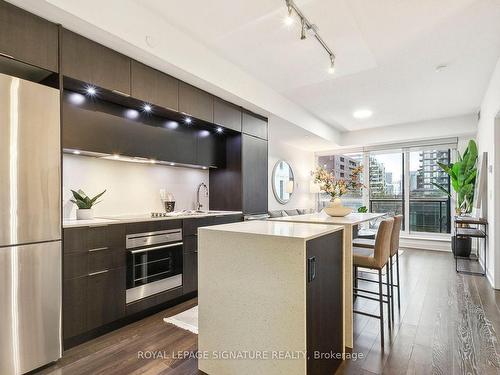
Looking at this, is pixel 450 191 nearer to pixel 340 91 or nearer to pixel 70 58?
pixel 340 91

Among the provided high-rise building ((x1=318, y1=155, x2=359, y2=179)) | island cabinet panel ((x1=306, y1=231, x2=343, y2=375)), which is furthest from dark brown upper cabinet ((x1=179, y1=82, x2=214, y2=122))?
high-rise building ((x1=318, y1=155, x2=359, y2=179))

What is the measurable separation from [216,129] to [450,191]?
5417mm

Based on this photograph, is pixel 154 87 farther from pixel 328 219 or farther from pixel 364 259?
pixel 364 259

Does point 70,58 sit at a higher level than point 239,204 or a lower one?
higher

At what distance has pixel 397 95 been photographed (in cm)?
446

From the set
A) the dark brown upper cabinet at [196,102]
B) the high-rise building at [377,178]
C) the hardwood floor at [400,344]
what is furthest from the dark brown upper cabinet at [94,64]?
the high-rise building at [377,178]

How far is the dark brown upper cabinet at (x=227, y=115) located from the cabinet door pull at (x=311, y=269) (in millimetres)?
2468

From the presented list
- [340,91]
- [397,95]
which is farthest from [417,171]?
[340,91]

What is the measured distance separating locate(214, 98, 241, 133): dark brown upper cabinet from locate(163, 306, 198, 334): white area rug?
2.25m

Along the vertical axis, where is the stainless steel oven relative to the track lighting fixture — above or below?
below

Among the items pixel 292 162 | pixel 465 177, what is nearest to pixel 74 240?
pixel 292 162

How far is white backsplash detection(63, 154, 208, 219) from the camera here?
2.75m

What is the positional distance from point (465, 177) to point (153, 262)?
579 centimetres

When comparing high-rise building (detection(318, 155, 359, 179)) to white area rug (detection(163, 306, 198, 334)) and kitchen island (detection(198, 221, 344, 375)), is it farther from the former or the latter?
kitchen island (detection(198, 221, 344, 375))
